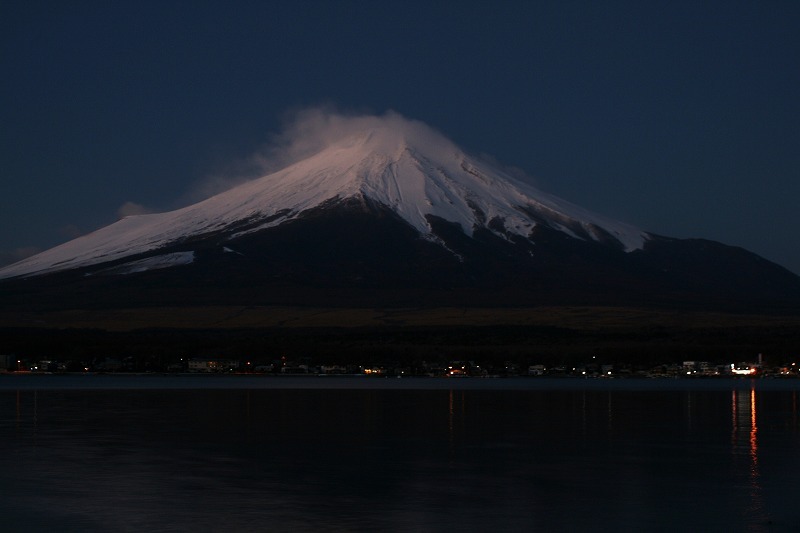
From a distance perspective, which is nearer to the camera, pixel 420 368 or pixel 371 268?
pixel 420 368

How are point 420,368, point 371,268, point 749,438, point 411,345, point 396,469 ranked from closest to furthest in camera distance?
point 396,469 → point 749,438 → point 420,368 → point 411,345 → point 371,268

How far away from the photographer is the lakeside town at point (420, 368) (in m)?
104

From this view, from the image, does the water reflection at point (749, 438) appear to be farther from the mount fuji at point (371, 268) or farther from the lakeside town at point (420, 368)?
the mount fuji at point (371, 268)

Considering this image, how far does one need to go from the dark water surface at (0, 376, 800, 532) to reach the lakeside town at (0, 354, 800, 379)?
58.2 metres

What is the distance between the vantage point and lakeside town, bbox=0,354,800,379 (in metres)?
104

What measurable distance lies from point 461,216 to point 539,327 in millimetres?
74905

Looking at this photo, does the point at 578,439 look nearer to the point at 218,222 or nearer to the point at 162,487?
the point at 162,487

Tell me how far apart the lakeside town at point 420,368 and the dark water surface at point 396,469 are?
58.2 metres

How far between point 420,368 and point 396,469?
79301mm

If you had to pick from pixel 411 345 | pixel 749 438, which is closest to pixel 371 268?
pixel 411 345

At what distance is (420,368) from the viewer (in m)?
105

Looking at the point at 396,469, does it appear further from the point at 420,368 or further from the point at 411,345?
the point at 411,345

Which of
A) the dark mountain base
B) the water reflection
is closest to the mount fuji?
the dark mountain base

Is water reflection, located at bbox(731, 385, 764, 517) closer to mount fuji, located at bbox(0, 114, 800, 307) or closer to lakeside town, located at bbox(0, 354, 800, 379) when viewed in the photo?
lakeside town, located at bbox(0, 354, 800, 379)
